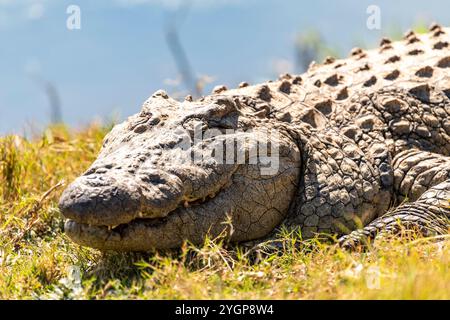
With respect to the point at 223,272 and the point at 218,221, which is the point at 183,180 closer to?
the point at 218,221

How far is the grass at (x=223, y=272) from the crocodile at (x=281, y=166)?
0.68ft

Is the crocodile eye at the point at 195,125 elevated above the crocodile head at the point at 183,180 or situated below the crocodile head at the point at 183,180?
above

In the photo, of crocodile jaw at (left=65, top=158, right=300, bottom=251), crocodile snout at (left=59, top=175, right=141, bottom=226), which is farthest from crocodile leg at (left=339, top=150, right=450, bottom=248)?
crocodile snout at (left=59, top=175, right=141, bottom=226)

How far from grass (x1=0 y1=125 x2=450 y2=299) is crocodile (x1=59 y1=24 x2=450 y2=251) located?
0.21 meters

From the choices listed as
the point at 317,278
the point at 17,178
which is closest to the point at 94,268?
the point at 317,278

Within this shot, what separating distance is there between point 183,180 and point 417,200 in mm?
1893

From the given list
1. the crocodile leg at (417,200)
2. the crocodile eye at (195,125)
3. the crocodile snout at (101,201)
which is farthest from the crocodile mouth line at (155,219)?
the crocodile leg at (417,200)

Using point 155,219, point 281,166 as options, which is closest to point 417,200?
point 281,166

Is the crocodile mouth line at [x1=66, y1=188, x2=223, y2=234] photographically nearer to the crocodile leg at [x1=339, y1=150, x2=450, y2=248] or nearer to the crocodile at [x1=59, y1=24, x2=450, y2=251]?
the crocodile at [x1=59, y1=24, x2=450, y2=251]

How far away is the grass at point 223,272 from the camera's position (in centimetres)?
406

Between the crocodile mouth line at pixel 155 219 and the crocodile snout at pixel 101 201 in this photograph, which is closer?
the crocodile snout at pixel 101 201

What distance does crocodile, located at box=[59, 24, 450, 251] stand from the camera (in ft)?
15.7

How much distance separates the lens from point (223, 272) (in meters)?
4.81

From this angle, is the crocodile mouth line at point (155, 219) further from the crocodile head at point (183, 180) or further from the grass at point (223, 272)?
the grass at point (223, 272)
